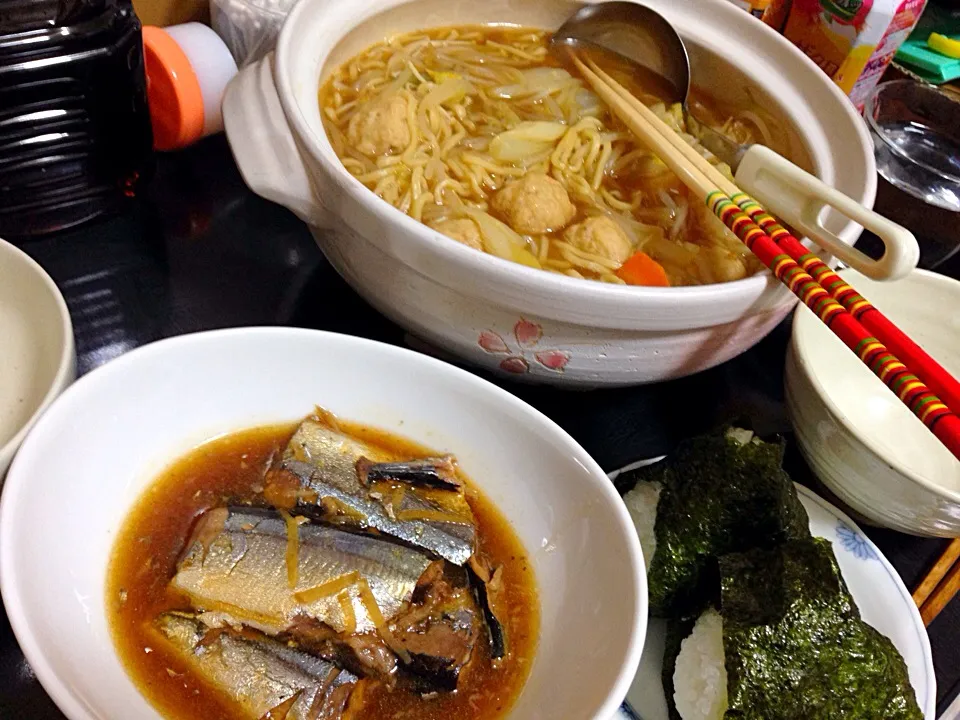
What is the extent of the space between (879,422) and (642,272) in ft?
2.12

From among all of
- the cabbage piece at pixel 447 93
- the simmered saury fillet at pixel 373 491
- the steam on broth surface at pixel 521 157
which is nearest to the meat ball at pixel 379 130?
the steam on broth surface at pixel 521 157

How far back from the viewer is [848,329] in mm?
1103

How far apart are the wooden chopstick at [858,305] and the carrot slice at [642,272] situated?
0.19 m

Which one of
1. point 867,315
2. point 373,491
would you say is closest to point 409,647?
point 373,491

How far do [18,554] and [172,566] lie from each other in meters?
0.22

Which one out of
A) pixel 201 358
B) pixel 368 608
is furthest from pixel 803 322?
pixel 201 358

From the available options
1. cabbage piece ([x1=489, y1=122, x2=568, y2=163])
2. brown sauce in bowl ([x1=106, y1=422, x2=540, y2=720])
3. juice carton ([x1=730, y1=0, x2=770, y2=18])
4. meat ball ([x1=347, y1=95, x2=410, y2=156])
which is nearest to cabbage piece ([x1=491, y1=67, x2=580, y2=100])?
cabbage piece ([x1=489, y1=122, x2=568, y2=163])

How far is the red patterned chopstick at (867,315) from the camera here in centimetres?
104

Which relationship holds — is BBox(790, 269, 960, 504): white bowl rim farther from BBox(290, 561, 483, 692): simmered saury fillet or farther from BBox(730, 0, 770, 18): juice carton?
BBox(730, 0, 770, 18): juice carton

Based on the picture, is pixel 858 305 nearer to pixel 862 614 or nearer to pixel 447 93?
pixel 862 614

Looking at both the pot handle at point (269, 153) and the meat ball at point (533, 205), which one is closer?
the pot handle at point (269, 153)

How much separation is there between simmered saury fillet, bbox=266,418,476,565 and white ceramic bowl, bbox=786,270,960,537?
67 cm

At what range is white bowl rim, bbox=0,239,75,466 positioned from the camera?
1030 mm

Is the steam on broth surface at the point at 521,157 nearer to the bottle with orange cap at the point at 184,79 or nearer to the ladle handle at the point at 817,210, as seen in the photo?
the ladle handle at the point at 817,210
